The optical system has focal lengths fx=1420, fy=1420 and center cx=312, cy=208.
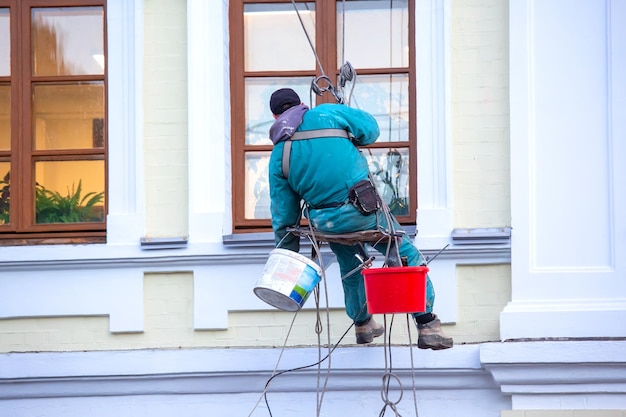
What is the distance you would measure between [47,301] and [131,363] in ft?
2.08

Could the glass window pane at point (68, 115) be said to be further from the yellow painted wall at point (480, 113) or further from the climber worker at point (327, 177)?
the yellow painted wall at point (480, 113)

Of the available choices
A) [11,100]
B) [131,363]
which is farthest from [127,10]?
[131,363]

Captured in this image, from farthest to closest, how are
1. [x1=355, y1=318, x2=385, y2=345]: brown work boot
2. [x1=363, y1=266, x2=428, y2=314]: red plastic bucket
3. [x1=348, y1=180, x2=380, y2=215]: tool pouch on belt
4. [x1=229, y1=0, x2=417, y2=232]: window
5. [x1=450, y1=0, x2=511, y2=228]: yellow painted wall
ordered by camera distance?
[x1=229, y1=0, x2=417, y2=232]: window < [x1=450, y1=0, x2=511, y2=228]: yellow painted wall < [x1=355, y1=318, x2=385, y2=345]: brown work boot < [x1=348, y1=180, x2=380, y2=215]: tool pouch on belt < [x1=363, y1=266, x2=428, y2=314]: red plastic bucket

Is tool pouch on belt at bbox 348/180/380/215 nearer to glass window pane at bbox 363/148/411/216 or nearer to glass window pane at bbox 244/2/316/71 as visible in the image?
glass window pane at bbox 363/148/411/216

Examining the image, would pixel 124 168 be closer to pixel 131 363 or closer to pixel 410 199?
pixel 131 363

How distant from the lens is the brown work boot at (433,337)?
7.50 meters

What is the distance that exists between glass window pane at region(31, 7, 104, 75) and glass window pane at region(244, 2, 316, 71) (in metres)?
0.92

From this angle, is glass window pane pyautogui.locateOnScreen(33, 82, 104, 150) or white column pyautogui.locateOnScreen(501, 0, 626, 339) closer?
white column pyautogui.locateOnScreen(501, 0, 626, 339)

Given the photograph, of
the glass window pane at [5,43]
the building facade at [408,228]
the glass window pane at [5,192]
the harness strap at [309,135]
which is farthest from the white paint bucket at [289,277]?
the glass window pane at [5,43]

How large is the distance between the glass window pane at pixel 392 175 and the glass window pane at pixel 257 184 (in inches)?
24.7

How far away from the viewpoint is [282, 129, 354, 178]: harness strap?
730 centimetres

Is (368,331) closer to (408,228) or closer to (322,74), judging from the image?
(408,228)

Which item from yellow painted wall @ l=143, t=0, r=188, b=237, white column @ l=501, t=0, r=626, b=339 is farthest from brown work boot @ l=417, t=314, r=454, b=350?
yellow painted wall @ l=143, t=0, r=188, b=237

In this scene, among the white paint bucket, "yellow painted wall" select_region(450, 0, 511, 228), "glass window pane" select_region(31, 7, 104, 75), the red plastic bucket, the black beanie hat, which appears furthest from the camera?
"glass window pane" select_region(31, 7, 104, 75)
